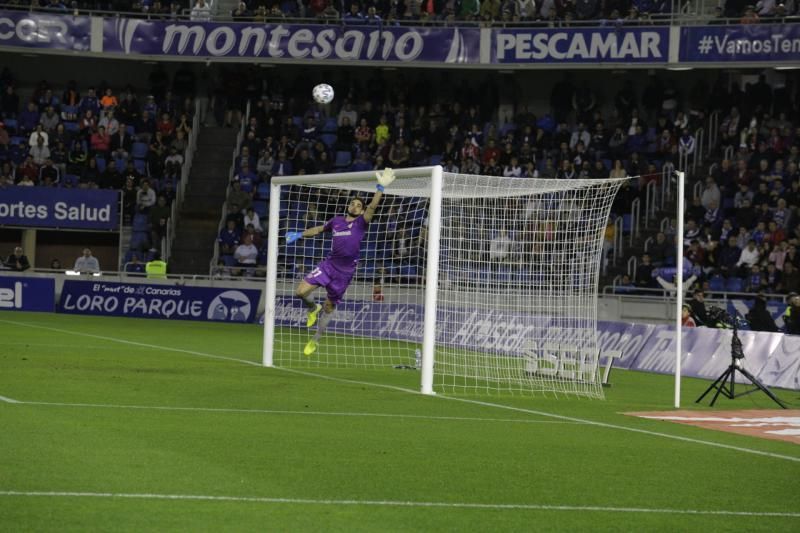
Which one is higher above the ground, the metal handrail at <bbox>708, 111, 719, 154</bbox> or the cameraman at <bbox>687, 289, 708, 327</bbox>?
the metal handrail at <bbox>708, 111, 719, 154</bbox>

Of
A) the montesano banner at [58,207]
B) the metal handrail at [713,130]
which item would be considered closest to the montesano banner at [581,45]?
the metal handrail at [713,130]

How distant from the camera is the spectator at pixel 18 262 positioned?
112 ft

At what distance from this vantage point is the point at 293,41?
124 ft

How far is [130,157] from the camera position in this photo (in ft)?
125

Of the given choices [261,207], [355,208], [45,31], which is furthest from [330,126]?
[355,208]

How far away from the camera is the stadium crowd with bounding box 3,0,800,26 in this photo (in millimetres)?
36406

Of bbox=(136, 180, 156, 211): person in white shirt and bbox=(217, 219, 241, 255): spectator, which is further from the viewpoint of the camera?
bbox=(136, 180, 156, 211): person in white shirt

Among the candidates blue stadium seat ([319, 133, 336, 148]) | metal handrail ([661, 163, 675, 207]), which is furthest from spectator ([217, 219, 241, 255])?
metal handrail ([661, 163, 675, 207])

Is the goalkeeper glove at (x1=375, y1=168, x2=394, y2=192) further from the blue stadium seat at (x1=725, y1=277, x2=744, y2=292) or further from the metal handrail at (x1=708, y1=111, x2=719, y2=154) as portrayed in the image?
the metal handrail at (x1=708, y1=111, x2=719, y2=154)

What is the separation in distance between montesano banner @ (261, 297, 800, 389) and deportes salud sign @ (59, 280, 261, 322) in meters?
7.29

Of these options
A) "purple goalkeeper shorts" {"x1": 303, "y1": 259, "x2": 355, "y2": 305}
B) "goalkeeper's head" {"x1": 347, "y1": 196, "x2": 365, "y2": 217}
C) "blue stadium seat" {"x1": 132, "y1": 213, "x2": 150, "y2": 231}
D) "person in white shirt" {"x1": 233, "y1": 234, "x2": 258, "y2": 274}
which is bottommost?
"purple goalkeeper shorts" {"x1": 303, "y1": 259, "x2": 355, "y2": 305}

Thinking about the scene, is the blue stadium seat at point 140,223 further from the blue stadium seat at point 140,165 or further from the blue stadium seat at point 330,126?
the blue stadium seat at point 330,126

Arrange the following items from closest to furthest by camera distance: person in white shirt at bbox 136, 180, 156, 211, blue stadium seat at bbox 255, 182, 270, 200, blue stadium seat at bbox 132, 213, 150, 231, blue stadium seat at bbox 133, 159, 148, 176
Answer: blue stadium seat at bbox 132, 213, 150, 231 → person in white shirt at bbox 136, 180, 156, 211 → blue stadium seat at bbox 255, 182, 270, 200 → blue stadium seat at bbox 133, 159, 148, 176

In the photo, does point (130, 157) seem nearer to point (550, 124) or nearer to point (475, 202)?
point (550, 124)
